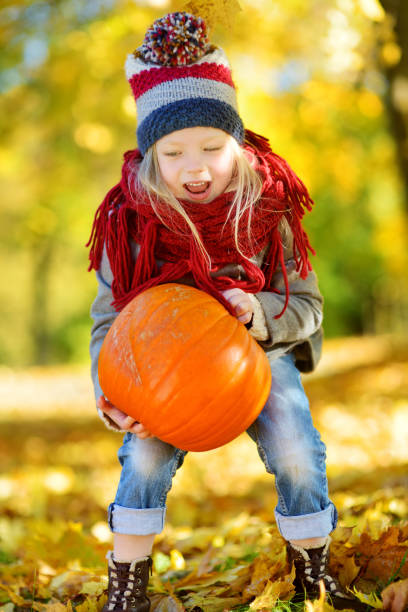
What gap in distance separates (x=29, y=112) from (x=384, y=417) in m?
5.46

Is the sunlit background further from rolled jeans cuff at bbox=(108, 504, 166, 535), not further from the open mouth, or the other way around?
the open mouth

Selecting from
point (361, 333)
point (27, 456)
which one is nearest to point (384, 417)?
point (27, 456)

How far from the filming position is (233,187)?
→ 2.29 meters

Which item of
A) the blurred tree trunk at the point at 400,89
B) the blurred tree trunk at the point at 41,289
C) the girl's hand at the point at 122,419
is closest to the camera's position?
the girl's hand at the point at 122,419

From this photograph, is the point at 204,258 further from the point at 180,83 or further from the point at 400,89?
the point at 400,89

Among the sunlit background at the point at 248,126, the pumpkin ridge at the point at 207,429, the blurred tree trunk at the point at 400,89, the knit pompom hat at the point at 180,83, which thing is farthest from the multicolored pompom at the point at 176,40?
the blurred tree trunk at the point at 400,89

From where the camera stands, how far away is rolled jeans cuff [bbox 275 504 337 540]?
2143 mm

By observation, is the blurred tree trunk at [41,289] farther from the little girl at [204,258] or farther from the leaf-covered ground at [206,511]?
the little girl at [204,258]

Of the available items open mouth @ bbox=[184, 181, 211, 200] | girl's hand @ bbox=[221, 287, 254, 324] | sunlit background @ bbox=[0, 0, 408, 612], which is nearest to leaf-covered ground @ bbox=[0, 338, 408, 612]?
sunlit background @ bbox=[0, 0, 408, 612]

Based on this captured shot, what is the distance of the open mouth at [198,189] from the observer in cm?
227

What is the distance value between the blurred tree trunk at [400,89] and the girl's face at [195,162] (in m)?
2.38

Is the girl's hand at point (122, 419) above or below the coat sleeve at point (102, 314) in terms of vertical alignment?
below

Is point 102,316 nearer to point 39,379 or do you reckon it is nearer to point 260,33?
point 260,33

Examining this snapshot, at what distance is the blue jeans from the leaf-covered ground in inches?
8.3
